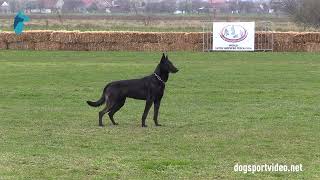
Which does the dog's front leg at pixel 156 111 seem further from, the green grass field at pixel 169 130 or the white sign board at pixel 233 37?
the white sign board at pixel 233 37

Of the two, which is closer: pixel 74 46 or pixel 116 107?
pixel 116 107

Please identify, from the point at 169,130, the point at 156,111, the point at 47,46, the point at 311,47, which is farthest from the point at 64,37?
the point at 169,130

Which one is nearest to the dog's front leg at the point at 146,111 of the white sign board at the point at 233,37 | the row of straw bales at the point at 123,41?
the white sign board at the point at 233,37

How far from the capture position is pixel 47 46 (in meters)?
52.2

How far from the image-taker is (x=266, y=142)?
12977 millimetres

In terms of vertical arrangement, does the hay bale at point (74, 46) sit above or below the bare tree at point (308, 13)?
below

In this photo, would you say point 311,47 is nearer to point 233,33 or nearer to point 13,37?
point 233,33

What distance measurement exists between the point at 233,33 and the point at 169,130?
37.0 m

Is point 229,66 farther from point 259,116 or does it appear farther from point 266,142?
point 266,142

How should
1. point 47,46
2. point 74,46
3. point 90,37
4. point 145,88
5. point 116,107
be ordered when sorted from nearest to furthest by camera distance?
point 145,88
point 116,107
point 90,37
point 47,46
point 74,46

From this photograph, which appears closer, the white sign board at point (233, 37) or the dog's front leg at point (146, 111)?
the dog's front leg at point (146, 111)

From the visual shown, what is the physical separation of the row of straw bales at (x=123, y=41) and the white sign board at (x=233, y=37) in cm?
85

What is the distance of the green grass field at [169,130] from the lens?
10469 millimetres

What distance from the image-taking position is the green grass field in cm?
1047
